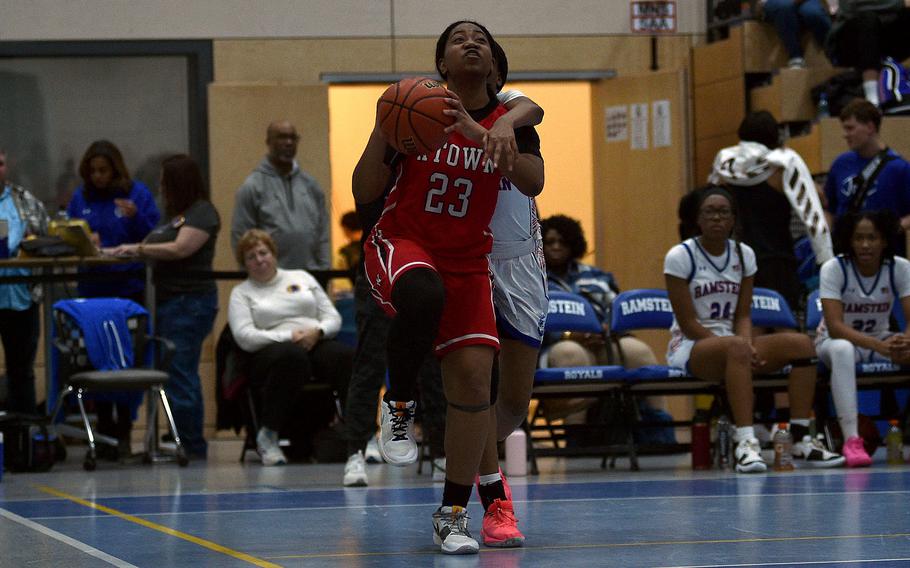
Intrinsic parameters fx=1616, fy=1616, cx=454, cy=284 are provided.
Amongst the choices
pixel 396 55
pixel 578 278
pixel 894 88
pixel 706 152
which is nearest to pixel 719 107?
pixel 706 152

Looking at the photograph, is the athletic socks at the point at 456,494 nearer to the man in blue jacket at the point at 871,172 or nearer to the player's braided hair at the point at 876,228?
the player's braided hair at the point at 876,228

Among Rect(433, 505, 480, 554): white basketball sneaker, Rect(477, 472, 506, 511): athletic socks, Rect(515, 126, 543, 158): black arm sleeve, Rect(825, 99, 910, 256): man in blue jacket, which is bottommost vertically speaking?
Rect(433, 505, 480, 554): white basketball sneaker

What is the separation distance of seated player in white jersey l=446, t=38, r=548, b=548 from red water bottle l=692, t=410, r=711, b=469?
341 centimetres

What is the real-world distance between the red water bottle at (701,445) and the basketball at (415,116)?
4.27 metres

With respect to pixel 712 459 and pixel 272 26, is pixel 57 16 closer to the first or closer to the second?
pixel 272 26

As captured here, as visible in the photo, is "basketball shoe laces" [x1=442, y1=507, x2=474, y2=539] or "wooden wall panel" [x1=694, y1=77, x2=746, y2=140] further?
"wooden wall panel" [x1=694, y1=77, x2=746, y2=140]

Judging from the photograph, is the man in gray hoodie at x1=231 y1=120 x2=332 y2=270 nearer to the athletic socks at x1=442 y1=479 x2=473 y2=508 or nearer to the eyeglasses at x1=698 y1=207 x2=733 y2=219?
the eyeglasses at x1=698 y1=207 x2=733 y2=219

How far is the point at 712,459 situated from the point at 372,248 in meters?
4.48

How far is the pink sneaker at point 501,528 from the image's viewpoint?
204 inches

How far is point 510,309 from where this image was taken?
17.7ft

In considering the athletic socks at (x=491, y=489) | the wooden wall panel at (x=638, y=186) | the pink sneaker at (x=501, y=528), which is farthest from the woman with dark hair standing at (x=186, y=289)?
the pink sneaker at (x=501, y=528)

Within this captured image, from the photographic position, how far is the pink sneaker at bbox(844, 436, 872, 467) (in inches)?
343

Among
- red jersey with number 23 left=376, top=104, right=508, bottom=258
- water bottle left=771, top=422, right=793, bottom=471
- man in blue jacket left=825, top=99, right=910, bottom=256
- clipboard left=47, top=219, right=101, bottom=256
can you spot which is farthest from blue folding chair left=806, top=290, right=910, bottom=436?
red jersey with number 23 left=376, top=104, right=508, bottom=258

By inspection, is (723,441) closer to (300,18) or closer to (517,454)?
(517,454)
